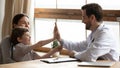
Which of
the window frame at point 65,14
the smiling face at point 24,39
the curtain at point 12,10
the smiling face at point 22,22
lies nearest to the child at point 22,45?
the smiling face at point 24,39

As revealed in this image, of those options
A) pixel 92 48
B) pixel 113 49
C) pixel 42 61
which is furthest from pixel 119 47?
pixel 42 61

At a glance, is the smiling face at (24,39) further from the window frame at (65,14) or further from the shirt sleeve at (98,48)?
the window frame at (65,14)

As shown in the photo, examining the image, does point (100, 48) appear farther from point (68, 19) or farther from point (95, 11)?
point (68, 19)

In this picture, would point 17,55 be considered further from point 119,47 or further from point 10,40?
point 119,47

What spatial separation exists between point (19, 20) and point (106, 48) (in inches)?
42.2

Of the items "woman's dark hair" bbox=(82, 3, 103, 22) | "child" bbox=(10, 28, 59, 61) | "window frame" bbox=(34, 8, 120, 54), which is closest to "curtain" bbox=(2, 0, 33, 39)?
"window frame" bbox=(34, 8, 120, 54)

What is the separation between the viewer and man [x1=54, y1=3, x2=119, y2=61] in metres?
2.43

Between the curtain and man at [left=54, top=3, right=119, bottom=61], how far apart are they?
1189 mm

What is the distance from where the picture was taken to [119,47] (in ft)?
10.6

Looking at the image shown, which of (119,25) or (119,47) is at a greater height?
(119,25)

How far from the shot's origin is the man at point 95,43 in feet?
7.97

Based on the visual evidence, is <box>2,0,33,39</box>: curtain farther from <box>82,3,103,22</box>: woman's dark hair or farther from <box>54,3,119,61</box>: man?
<box>82,3,103,22</box>: woman's dark hair

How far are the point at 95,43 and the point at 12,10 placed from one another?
1.88m

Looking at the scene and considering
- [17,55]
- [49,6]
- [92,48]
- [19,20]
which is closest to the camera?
[92,48]
